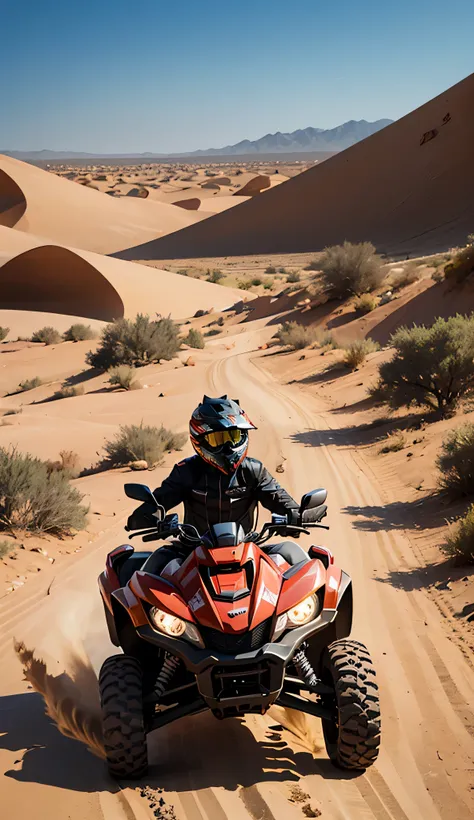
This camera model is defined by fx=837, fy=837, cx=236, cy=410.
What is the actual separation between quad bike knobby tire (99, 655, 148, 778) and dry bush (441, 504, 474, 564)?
4165 mm

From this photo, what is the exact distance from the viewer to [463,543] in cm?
757

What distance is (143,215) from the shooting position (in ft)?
266

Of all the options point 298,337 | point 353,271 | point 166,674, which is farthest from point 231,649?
point 353,271

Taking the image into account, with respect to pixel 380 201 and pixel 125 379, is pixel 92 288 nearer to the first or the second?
pixel 125 379

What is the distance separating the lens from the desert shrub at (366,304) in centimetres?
2691

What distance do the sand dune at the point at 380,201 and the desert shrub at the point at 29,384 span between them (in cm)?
2597

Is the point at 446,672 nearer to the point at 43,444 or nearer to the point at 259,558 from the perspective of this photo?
the point at 259,558

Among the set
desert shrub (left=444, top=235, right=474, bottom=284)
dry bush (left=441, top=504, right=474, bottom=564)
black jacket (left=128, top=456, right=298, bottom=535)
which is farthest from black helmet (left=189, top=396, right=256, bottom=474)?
desert shrub (left=444, top=235, right=474, bottom=284)

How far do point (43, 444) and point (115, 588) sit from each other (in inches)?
390

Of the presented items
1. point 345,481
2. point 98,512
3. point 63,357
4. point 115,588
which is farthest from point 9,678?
point 63,357

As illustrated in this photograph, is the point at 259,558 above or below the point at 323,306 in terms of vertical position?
above

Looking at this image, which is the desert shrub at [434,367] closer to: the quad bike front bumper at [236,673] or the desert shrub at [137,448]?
the desert shrub at [137,448]

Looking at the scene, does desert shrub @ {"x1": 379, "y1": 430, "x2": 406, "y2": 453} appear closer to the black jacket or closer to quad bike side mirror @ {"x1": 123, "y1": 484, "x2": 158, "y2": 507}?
the black jacket

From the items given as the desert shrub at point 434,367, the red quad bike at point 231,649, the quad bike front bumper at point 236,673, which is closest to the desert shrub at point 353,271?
the desert shrub at point 434,367
